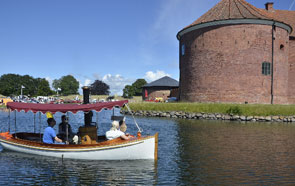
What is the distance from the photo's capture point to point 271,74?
33.4 m

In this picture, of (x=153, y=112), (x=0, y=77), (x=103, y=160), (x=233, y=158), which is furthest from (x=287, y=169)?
(x=0, y=77)

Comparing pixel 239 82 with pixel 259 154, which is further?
pixel 239 82

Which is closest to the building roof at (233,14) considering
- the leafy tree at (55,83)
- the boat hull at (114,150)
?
the boat hull at (114,150)

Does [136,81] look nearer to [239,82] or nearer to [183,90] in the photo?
[183,90]

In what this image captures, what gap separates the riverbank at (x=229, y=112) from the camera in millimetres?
26359

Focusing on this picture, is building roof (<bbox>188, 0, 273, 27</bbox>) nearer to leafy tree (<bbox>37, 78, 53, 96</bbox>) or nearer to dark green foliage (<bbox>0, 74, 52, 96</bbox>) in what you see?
leafy tree (<bbox>37, 78, 53, 96</bbox>)

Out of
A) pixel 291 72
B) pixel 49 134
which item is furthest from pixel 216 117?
pixel 49 134

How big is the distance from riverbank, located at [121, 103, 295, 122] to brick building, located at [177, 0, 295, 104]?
4.65 m

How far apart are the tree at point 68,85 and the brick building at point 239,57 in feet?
322

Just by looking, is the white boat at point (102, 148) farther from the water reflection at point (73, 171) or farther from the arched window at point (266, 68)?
the arched window at point (266, 68)

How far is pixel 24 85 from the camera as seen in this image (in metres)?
105

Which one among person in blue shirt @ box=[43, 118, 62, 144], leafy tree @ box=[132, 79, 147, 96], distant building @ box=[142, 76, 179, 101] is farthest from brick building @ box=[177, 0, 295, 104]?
leafy tree @ box=[132, 79, 147, 96]

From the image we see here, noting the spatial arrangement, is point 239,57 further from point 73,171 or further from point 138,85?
point 138,85

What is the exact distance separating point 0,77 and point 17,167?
379 ft
